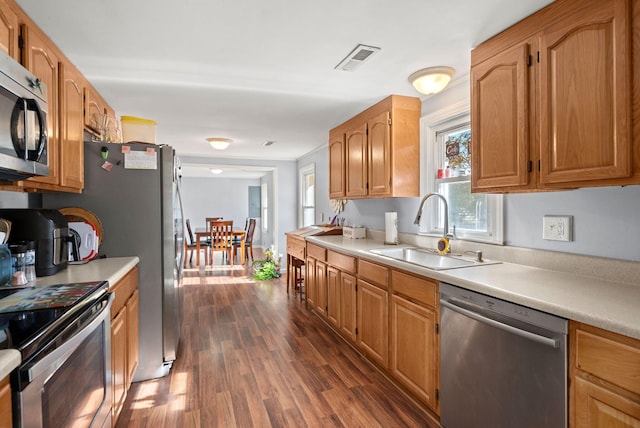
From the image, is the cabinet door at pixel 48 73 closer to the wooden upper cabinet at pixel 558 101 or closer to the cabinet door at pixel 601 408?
the wooden upper cabinet at pixel 558 101

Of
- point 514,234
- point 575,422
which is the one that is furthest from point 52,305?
point 514,234

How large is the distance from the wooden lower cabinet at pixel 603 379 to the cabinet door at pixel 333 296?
2005 millimetres

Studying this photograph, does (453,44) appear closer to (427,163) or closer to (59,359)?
(427,163)

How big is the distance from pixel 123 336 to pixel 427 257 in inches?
83.4

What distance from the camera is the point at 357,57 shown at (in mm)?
2152

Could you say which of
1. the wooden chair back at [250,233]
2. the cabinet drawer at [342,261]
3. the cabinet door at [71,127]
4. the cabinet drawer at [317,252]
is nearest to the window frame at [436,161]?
the cabinet drawer at [342,261]

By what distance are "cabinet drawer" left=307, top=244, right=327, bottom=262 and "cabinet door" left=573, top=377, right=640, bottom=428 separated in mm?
2347

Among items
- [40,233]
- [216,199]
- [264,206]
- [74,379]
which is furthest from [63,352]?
[216,199]

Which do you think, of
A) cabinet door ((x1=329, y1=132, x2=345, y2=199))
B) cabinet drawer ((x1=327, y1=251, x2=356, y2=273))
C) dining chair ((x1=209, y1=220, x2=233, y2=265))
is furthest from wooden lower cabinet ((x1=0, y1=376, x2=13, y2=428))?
dining chair ((x1=209, y1=220, x2=233, y2=265))

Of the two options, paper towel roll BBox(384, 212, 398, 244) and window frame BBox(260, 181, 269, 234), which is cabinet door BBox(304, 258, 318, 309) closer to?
paper towel roll BBox(384, 212, 398, 244)

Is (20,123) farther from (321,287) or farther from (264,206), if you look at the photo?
(264,206)

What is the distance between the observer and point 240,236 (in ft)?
23.2

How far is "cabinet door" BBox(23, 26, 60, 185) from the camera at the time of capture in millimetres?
1641

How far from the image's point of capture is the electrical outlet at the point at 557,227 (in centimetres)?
174
